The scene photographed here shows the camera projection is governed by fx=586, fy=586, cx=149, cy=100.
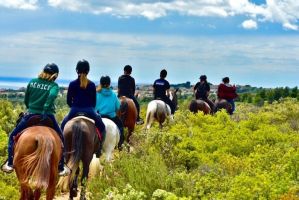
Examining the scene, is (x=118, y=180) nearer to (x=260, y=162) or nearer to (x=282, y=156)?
(x=260, y=162)

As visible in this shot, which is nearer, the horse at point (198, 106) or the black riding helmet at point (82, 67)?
the black riding helmet at point (82, 67)

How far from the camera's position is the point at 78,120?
10.9 m

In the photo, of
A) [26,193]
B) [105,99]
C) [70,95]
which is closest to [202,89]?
[105,99]

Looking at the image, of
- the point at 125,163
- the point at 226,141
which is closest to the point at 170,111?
the point at 226,141

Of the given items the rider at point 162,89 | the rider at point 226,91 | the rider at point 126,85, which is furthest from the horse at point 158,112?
the rider at point 226,91

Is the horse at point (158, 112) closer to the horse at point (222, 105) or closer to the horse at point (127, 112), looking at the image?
the horse at point (127, 112)

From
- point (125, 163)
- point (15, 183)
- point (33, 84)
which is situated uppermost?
point (33, 84)

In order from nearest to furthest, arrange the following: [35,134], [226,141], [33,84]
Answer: [35,134] < [33,84] < [226,141]

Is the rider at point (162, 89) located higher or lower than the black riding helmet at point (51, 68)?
lower

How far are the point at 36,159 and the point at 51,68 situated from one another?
5.77 feet

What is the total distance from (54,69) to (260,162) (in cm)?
396

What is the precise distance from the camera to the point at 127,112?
1723cm

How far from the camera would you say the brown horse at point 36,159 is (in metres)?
8.40

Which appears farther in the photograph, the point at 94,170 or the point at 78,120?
the point at 94,170
